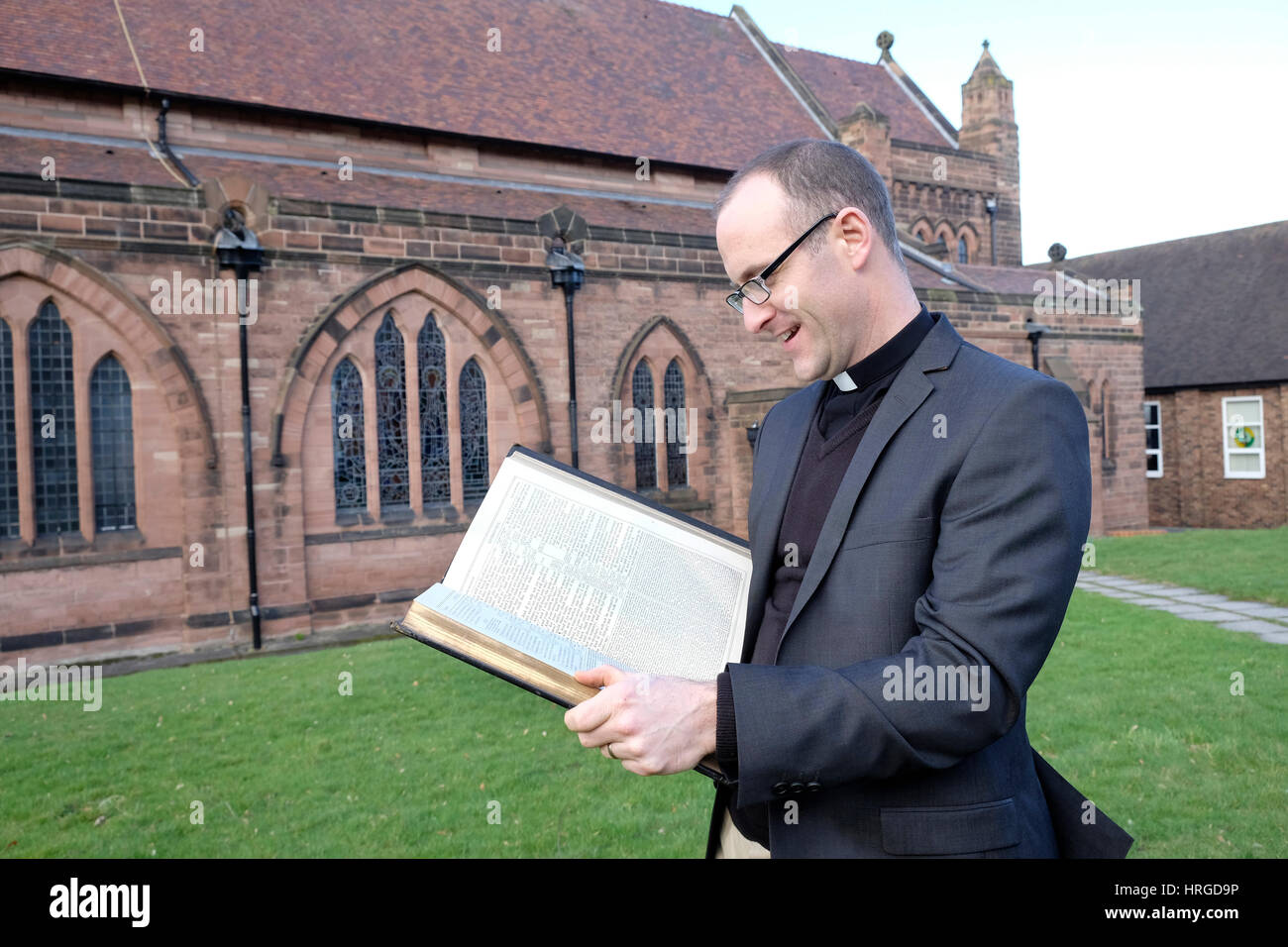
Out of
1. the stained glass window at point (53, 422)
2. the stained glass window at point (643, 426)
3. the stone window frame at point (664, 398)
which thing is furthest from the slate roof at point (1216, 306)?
the stained glass window at point (53, 422)

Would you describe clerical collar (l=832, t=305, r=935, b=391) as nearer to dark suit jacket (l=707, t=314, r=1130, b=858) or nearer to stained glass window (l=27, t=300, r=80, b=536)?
dark suit jacket (l=707, t=314, r=1130, b=858)

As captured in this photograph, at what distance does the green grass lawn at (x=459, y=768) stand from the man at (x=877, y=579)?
340cm

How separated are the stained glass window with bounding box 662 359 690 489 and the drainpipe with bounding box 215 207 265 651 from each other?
717 centimetres

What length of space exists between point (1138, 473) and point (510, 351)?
56.1 feet

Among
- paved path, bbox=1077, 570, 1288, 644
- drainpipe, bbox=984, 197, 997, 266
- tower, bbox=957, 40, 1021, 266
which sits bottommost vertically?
paved path, bbox=1077, 570, 1288, 644

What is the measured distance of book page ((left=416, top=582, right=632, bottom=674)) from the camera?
5.12ft

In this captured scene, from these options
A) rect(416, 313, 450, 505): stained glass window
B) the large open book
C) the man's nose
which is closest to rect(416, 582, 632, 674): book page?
the large open book

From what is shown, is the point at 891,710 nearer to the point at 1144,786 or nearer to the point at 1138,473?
the point at 1144,786

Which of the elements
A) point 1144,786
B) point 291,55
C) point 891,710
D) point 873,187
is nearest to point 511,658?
point 891,710

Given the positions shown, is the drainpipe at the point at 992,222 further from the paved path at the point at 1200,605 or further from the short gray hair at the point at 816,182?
the short gray hair at the point at 816,182

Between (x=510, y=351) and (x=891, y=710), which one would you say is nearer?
(x=891, y=710)

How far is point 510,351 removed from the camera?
14961 millimetres

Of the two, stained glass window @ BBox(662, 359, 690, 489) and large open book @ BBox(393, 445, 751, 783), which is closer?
large open book @ BBox(393, 445, 751, 783)

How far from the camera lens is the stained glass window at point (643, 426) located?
657 inches
